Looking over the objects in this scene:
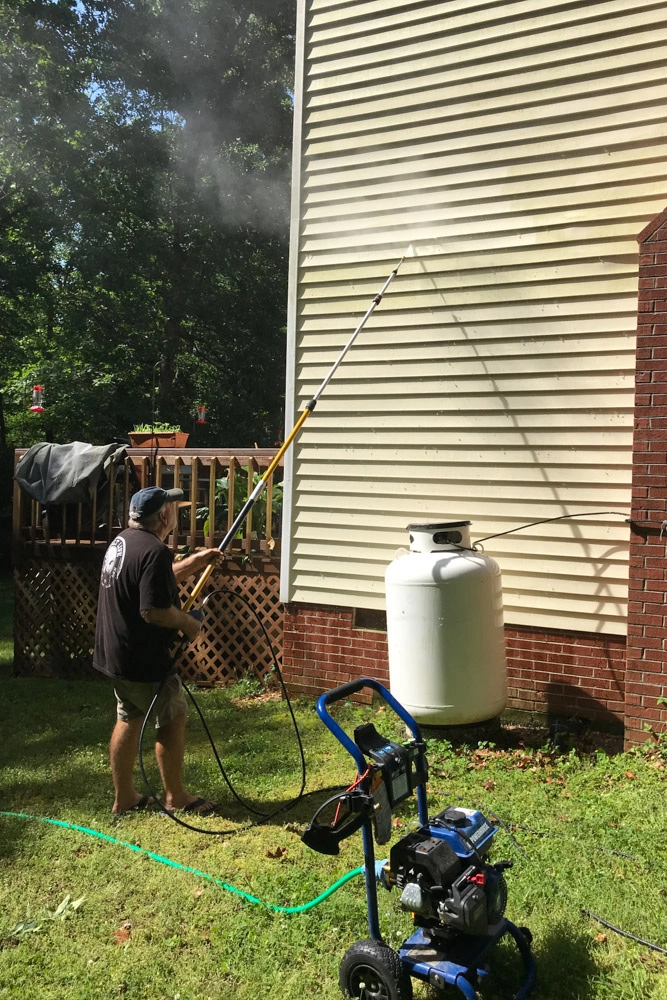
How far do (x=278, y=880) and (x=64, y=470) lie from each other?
504 centimetres

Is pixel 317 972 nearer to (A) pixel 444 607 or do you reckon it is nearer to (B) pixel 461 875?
(B) pixel 461 875

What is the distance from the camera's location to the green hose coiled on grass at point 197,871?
2.98 meters

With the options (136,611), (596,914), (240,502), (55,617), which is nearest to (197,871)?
(136,611)

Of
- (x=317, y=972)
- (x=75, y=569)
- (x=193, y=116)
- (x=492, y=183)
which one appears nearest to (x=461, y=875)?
(x=317, y=972)

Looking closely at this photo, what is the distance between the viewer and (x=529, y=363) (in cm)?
499

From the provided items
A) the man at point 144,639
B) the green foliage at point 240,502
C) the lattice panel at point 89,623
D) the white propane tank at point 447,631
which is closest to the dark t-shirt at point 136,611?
the man at point 144,639

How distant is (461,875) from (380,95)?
5.11m

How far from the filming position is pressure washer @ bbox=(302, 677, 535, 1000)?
228 centimetres

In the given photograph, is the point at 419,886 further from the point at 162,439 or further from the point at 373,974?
the point at 162,439

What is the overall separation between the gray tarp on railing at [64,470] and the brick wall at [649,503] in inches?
186

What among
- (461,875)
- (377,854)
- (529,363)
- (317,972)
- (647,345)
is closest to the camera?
(461,875)

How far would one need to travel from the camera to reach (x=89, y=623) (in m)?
7.36

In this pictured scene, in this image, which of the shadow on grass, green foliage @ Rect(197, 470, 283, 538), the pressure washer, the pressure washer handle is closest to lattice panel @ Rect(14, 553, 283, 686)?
green foliage @ Rect(197, 470, 283, 538)

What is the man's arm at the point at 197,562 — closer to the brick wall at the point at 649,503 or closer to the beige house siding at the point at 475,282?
the beige house siding at the point at 475,282
